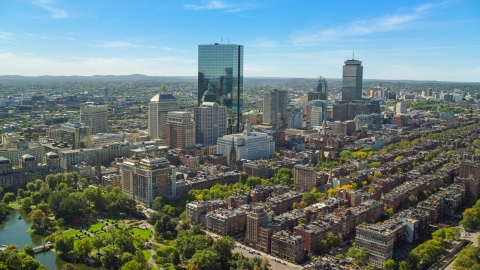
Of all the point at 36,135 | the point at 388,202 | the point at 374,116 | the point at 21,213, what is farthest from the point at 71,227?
the point at 374,116

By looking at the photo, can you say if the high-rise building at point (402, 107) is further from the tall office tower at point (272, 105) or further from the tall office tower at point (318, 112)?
the tall office tower at point (272, 105)

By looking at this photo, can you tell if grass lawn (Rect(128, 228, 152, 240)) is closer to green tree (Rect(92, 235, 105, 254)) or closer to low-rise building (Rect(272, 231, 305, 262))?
green tree (Rect(92, 235, 105, 254))

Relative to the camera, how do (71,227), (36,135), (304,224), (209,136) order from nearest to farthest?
(304,224), (71,227), (209,136), (36,135)

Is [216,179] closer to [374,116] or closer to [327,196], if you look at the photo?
[327,196]

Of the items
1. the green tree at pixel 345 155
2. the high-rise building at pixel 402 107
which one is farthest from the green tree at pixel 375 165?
the high-rise building at pixel 402 107

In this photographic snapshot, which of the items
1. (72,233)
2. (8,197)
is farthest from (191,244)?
(8,197)

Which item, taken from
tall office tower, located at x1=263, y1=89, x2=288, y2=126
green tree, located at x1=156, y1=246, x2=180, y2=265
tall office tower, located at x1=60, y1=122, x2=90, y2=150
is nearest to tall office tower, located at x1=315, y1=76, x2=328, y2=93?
tall office tower, located at x1=263, y1=89, x2=288, y2=126
